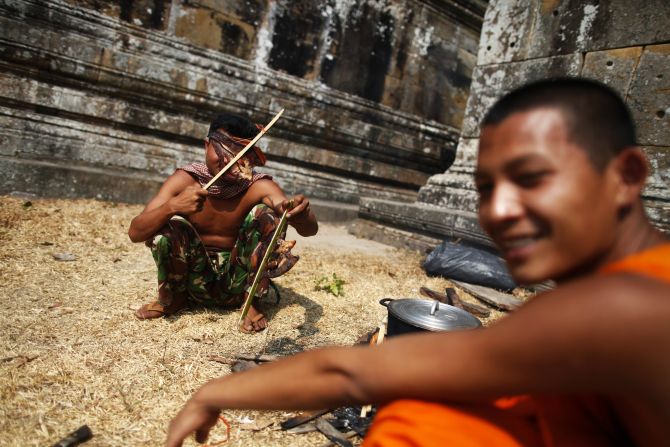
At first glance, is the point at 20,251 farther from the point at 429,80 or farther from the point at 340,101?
the point at 429,80

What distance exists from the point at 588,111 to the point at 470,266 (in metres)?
3.75

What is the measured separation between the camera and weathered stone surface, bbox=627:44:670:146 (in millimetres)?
4238

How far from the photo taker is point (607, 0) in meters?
4.60

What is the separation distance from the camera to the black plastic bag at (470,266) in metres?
4.47

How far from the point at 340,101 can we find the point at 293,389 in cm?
663

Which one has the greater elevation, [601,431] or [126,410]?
[601,431]

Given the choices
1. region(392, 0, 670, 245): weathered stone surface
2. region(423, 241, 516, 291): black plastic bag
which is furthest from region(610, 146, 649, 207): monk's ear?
region(392, 0, 670, 245): weathered stone surface

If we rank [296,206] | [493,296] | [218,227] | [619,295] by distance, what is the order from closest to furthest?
[619,295] < [296,206] < [218,227] < [493,296]

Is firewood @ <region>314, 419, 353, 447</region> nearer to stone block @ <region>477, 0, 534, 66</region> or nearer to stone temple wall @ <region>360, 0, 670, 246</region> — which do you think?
stone temple wall @ <region>360, 0, 670, 246</region>

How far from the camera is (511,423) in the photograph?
1.00 meters

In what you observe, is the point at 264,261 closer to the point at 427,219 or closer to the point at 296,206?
the point at 296,206

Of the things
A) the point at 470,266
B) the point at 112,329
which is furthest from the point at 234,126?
the point at 470,266

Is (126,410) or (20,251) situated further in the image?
(20,251)

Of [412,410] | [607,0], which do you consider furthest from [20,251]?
[607,0]
